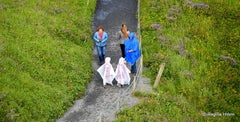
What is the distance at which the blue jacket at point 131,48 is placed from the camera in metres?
20.3

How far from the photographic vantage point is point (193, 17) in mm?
27516

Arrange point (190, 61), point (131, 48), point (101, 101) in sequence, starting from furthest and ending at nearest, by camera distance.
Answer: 1. point (190, 61)
2. point (131, 48)
3. point (101, 101)

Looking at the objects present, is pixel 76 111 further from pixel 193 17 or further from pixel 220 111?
pixel 193 17

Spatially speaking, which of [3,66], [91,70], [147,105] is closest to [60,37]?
[91,70]

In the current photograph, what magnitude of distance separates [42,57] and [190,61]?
820cm

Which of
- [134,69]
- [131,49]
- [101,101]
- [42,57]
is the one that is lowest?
[101,101]

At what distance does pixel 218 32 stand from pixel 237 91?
20.2 ft

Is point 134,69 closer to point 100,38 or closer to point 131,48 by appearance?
point 131,48

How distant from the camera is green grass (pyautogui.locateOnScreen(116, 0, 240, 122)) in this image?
62.2 ft

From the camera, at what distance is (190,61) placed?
22.8 m

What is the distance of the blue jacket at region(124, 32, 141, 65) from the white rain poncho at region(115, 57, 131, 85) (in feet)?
2.12

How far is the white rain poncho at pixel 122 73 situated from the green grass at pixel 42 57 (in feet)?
5.60

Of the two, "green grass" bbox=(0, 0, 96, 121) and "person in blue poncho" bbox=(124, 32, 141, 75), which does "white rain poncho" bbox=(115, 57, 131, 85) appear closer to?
"person in blue poncho" bbox=(124, 32, 141, 75)

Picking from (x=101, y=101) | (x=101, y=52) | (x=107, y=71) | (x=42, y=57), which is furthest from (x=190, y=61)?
Answer: (x=42, y=57)
